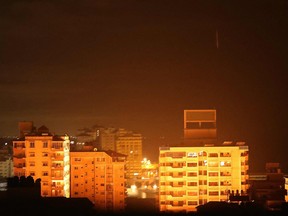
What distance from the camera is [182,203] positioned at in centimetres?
2311

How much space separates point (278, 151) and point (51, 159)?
58.7 feet

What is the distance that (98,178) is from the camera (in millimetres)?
25797

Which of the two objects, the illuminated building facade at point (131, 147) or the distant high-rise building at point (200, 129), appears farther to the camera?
the illuminated building facade at point (131, 147)

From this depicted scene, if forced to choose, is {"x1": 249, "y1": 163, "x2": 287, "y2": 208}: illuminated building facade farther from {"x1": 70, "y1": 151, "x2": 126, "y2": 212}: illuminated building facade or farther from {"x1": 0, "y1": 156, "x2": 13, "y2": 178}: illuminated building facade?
{"x1": 0, "y1": 156, "x2": 13, "y2": 178}: illuminated building facade

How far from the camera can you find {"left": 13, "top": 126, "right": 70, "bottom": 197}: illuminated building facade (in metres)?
23.7

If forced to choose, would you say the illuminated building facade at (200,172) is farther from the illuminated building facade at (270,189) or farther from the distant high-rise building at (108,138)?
the distant high-rise building at (108,138)

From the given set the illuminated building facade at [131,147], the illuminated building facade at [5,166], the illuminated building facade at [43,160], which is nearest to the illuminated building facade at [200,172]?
the illuminated building facade at [43,160]

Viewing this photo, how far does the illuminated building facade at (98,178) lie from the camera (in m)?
25.5

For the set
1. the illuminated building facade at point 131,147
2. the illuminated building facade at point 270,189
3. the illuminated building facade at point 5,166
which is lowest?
the illuminated building facade at point 270,189

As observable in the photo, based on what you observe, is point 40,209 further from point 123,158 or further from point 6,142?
point 6,142

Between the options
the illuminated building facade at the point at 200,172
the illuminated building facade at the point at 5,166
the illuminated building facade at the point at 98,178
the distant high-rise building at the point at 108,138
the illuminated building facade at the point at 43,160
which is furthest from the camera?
the distant high-rise building at the point at 108,138

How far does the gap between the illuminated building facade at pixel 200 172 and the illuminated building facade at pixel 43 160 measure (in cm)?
348

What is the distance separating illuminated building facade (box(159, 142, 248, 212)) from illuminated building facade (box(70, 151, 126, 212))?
280cm

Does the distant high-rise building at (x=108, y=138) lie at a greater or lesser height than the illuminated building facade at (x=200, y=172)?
greater
